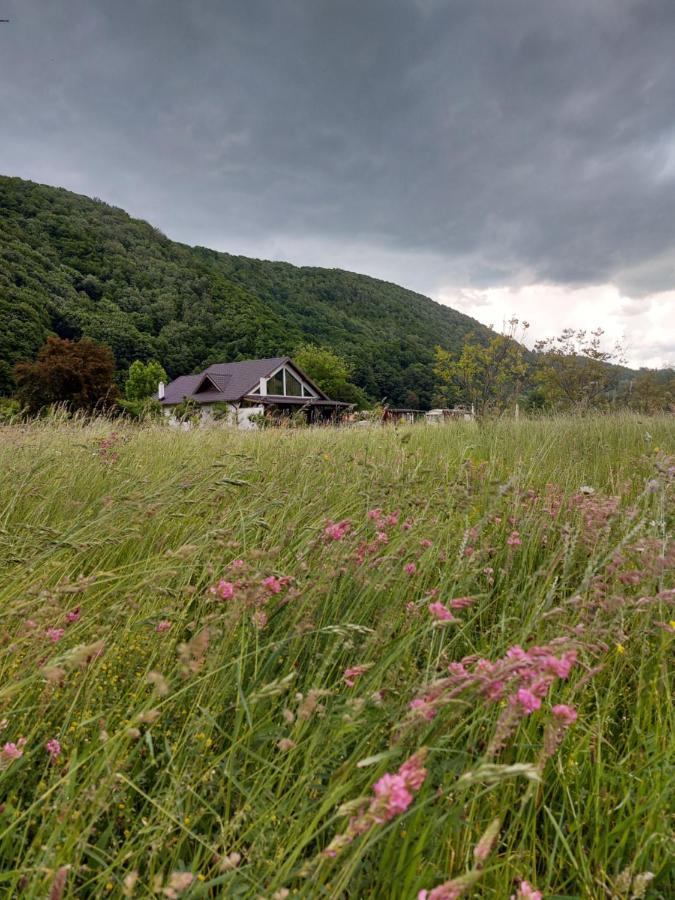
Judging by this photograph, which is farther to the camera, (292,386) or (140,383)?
(292,386)

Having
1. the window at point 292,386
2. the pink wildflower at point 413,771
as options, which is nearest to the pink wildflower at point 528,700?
the pink wildflower at point 413,771

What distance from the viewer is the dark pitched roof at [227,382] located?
4241cm

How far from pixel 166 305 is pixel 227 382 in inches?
1000

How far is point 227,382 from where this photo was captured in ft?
145

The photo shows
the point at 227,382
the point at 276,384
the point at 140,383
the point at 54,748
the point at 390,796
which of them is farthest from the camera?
the point at 227,382

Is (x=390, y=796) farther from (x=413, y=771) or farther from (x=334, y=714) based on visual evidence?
(x=334, y=714)

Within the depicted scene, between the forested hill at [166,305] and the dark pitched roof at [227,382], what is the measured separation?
11876mm

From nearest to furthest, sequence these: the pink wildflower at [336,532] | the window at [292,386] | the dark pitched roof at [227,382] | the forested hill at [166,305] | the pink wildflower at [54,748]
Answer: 1. the pink wildflower at [54,748]
2. the pink wildflower at [336,532]
3. the dark pitched roof at [227,382]
4. the window at [292,386]
5. the forested hill at [166,305]

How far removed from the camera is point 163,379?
48156 mm

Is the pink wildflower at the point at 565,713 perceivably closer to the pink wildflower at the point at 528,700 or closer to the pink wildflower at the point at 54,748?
the pink wildflower at the point at 528,700

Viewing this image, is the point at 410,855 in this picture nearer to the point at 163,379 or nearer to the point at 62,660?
the point at 62,660

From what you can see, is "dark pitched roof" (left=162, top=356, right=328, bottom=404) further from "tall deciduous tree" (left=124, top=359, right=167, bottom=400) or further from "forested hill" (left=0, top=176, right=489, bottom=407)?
"forested hill" (left=0, top=176, right=489, bottom=407)

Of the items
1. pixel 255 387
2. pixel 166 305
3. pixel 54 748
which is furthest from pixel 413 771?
pixel 166 305

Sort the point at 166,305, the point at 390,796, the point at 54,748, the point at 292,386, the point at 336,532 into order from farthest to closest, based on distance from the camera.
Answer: the point at 166,305 → the point at 292,386 → the point at 336,532 → the point at 54,748 → the point at 390,796
